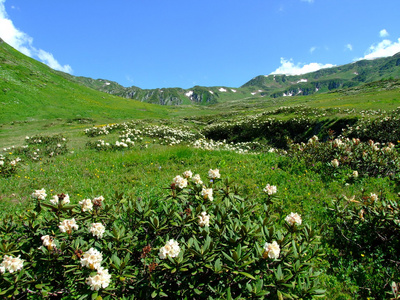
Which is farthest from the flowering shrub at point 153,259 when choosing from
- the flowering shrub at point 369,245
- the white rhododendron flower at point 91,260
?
the flowering shrub at point 369,245

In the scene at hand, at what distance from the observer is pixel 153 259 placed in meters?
2.62

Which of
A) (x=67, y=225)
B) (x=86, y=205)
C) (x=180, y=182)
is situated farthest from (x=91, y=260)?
(x=180, y=182)

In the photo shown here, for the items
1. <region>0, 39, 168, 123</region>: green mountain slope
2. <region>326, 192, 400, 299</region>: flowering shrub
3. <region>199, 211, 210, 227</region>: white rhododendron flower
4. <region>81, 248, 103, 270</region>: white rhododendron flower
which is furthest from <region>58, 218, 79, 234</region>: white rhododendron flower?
<region>0, 39, 168, 123</region>: green mountain slope

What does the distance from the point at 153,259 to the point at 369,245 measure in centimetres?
432

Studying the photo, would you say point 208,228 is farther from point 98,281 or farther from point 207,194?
point 98,281

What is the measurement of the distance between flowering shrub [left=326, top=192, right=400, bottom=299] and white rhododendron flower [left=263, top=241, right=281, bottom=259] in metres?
2.30

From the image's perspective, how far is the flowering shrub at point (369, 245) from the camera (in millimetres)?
3453

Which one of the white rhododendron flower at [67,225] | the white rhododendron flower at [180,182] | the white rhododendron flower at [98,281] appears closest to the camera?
the white rhododendron flower at [98,281]

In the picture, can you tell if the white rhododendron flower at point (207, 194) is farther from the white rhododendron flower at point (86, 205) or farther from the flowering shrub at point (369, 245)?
the flowering shrub at point (369, 245)

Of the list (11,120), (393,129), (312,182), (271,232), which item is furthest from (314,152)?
(11,120)

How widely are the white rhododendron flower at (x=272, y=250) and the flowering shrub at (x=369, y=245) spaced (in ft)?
7.55

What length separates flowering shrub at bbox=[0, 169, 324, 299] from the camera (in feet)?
7.42

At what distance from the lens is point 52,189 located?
6.91 meters

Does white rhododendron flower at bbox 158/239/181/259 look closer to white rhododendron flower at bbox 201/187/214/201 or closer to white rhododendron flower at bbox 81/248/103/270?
white rhododendron flower at bbox 81/248/103/270
